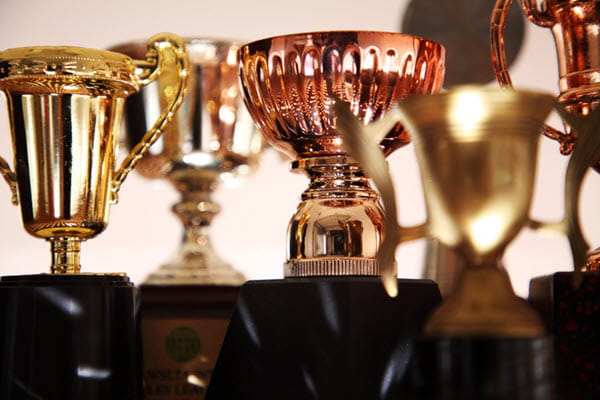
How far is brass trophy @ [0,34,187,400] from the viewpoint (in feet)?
1.99

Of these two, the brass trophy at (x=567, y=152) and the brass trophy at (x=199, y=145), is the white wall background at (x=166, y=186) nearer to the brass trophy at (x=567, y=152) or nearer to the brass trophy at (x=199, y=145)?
the brass trophy at (x=199, y=145)

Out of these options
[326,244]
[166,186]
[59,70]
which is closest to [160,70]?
[59,70]

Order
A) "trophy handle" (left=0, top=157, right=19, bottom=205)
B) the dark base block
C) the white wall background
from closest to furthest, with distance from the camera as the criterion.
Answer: the dark base block < "trophy handle" (left=0, top=157, right=19, bottom=205) < the white wall background

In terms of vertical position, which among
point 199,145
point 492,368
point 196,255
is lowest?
point 492,368

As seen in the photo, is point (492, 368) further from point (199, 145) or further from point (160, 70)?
point (199, 145)

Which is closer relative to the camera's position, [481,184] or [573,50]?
[481,184]

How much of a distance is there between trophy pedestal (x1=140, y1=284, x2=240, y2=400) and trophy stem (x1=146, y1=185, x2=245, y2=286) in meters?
0.20

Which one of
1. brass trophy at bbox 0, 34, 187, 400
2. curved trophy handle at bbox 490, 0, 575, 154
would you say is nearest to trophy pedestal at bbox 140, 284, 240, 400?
brass trophy at bbox 0, 34, 187, 400

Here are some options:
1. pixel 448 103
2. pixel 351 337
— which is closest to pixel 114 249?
pixel 351 337

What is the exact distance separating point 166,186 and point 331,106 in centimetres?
64

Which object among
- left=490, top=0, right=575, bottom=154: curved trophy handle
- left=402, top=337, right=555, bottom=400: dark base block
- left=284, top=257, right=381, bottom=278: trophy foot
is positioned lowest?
left=402, top=337, right=555, bottom=400: dark base block

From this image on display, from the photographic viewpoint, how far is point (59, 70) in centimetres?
64

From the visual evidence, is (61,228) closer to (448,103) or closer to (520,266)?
(448,103)

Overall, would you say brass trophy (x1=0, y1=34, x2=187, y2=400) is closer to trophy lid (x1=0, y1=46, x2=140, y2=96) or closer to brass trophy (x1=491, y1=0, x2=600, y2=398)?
trophy lid (x1=0, y1=46, x2=140, y2=96)
